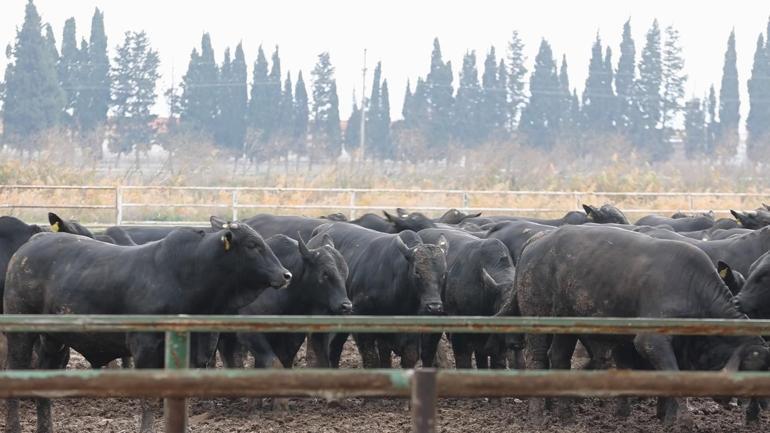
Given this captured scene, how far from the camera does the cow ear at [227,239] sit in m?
8.64

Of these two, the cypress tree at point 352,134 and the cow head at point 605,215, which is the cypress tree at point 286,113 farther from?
the cow head at point 605,215

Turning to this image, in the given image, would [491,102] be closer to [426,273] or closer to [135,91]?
A: [135,91]

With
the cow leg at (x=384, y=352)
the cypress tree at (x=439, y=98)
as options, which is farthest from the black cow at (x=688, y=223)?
the cypress tree at (x=439, y=98)

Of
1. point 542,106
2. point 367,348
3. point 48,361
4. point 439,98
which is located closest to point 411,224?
point 367,348

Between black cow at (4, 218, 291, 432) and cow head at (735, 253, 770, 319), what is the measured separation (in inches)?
125

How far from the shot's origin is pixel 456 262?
11.7m

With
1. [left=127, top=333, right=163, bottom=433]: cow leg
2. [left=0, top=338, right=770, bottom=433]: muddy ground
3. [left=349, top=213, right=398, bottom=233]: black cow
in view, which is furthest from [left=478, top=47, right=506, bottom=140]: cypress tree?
[left=127, top=333, right=163, bottom=433]: cow leg

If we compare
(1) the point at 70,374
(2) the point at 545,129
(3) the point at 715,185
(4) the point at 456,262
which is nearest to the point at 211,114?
(2) the point at 545,129

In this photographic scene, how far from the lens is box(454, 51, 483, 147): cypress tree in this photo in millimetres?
81312

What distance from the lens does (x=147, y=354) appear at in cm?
816

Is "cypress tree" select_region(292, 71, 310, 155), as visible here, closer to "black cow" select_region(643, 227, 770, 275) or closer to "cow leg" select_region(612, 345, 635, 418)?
"black cow" select_region(643, 227, 770, 275)

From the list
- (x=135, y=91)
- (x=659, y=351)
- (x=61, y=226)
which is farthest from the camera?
(x=135, y=91)

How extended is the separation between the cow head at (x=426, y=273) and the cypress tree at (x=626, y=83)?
71.5 meters

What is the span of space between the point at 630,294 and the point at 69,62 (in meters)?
74.9
